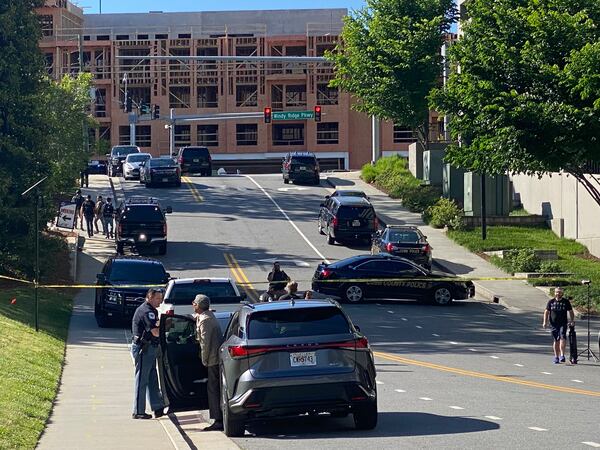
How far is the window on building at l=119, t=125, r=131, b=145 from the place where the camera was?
4129 inches

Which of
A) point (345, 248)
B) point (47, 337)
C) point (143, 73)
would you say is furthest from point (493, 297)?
point (143, 73)

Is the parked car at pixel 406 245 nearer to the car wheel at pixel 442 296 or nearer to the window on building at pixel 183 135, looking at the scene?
the car wheel at pixel 442 296

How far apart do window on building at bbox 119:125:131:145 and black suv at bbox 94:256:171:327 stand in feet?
244

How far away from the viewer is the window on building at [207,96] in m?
104

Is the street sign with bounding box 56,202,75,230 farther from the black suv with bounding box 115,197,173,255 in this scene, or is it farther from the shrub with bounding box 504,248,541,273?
the shrub with bounding box 504,248,541,273

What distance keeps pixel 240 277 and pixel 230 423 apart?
24.2m

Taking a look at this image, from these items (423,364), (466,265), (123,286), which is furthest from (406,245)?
(423,364)

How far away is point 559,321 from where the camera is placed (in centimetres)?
2498

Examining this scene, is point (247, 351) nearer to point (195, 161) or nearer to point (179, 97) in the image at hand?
point (195, 161)

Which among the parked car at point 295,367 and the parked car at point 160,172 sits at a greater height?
the parked car at point 160,172

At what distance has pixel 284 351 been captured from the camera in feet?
46.5

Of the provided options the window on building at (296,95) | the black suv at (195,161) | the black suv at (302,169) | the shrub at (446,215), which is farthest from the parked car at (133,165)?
the window on building at (296,95)

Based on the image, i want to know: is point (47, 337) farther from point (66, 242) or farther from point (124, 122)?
point (124, 122)

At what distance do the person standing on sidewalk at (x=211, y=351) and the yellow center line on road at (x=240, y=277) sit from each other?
16.9 metres
